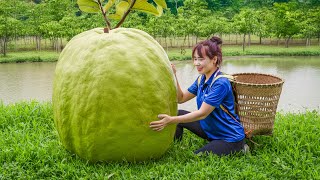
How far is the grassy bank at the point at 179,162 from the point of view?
93.0 inches

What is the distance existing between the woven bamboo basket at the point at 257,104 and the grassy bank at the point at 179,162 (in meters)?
0.18

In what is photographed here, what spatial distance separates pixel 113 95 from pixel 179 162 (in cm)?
68

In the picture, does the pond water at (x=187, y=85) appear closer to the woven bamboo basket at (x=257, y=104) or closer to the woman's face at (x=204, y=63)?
the woven bamboo basket at (x=257, y=104)

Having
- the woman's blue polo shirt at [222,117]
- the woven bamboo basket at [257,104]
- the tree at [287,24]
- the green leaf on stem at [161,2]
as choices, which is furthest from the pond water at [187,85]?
the tree at [287,24]

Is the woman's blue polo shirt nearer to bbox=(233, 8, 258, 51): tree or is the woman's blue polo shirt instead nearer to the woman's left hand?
the woman's left hand

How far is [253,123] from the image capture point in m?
2.80

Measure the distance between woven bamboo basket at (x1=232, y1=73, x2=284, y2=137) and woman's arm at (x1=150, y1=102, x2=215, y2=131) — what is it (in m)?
0.37

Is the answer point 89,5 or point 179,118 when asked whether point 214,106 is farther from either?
point 89,5

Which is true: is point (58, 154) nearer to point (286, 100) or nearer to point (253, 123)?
point (253, 123)

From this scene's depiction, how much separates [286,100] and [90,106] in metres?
6.42

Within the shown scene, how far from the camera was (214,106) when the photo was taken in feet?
8.27

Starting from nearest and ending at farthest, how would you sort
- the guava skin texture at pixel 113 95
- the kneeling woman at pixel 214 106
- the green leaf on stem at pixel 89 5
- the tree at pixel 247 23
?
1. the guava skin texture at pixel 113 95
2. the kneeling woman at pixel 214 106
3. the green leaf on stem at pixel 89 5
4. the tree at pixel 247 23

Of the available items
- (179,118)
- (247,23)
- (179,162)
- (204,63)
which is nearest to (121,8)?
(204,63)

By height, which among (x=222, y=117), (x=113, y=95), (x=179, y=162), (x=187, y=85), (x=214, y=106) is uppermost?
(x=113, y=95)
